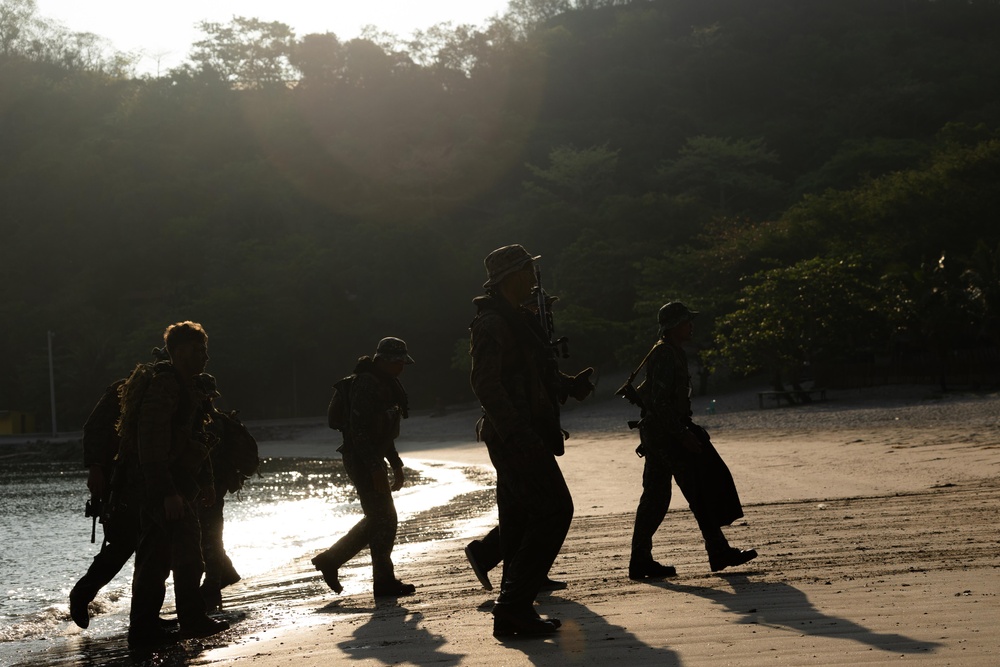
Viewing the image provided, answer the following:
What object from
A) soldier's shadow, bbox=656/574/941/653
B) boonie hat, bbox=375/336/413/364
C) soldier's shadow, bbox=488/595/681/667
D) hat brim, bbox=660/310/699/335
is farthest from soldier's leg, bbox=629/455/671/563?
boonie hat, bbox=375/336/413/364

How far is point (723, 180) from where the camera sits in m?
62.5

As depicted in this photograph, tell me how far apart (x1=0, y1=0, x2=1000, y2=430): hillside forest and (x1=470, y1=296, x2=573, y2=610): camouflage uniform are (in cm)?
2557

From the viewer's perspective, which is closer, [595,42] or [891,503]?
[891,503]

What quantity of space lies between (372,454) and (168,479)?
168 cm

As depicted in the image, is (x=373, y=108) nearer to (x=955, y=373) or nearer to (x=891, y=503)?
(x=955, y=373)

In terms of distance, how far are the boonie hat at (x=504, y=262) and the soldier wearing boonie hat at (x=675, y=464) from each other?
1.52 m

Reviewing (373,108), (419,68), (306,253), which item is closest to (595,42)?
(419,68)

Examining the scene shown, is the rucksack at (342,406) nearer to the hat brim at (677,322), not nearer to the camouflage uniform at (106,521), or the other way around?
the camouflage uniform at (106,521)

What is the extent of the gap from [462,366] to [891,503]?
3364cm

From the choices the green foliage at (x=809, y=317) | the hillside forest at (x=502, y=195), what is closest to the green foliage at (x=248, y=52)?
the hillside forest at (x=502, y=195)

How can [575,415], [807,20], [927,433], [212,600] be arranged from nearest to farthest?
[212,600] < [927,433] < [575,415] < [807,20]

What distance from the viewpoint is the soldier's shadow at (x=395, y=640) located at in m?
4.80

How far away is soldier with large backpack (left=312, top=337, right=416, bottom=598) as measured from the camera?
7.13 m

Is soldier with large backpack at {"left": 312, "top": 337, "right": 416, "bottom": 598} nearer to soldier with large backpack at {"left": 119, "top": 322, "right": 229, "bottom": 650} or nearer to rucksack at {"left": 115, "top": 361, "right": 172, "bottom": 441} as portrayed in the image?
soldier with large backpack at {"left": 119, "top": 322, "right": 229, "bottom": 650}
